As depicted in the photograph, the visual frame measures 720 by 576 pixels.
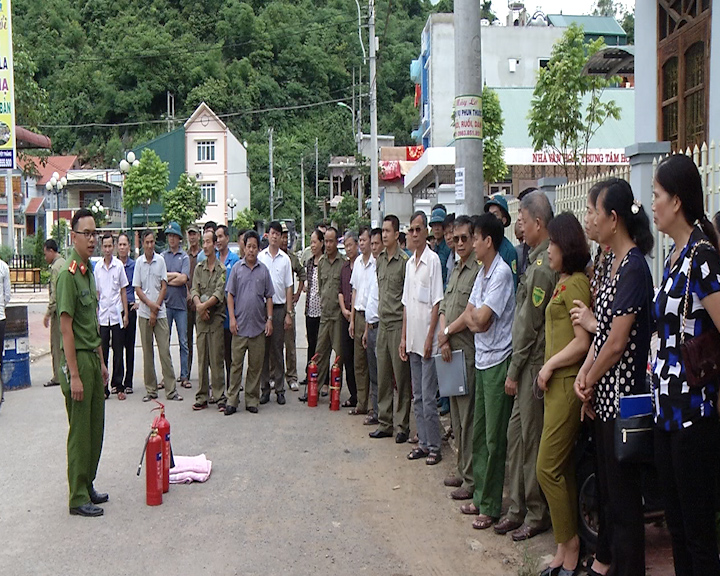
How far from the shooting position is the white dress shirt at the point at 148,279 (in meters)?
10.7

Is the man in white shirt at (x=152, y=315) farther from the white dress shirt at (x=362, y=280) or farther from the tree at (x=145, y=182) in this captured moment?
the tree at (x=145, y=182)

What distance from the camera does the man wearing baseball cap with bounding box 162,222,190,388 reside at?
11.2 m

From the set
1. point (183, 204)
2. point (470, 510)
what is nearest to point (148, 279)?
point (470, 510)

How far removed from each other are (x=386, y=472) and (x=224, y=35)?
2772 inches

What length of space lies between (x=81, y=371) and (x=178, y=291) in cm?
529

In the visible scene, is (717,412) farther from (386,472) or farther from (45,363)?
(45,363)

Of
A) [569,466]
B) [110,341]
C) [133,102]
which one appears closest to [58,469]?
[110,341]

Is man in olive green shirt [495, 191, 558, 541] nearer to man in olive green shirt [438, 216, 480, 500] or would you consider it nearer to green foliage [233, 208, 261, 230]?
man in olive green shirt [438, 216, 480, 500]

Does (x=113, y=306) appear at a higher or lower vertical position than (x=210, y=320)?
higher

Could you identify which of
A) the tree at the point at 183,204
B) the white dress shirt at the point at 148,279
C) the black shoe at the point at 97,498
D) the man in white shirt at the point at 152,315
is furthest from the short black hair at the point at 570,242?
the tree at the point at 183,204

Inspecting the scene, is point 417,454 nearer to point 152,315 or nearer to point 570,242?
point 570,242

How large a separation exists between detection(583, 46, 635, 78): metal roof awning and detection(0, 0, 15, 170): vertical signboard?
36.8 feet

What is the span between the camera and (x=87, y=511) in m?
5.91

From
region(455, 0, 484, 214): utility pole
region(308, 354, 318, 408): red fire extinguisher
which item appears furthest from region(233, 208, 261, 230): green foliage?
region(455, 0, 484, 214): utility pole
